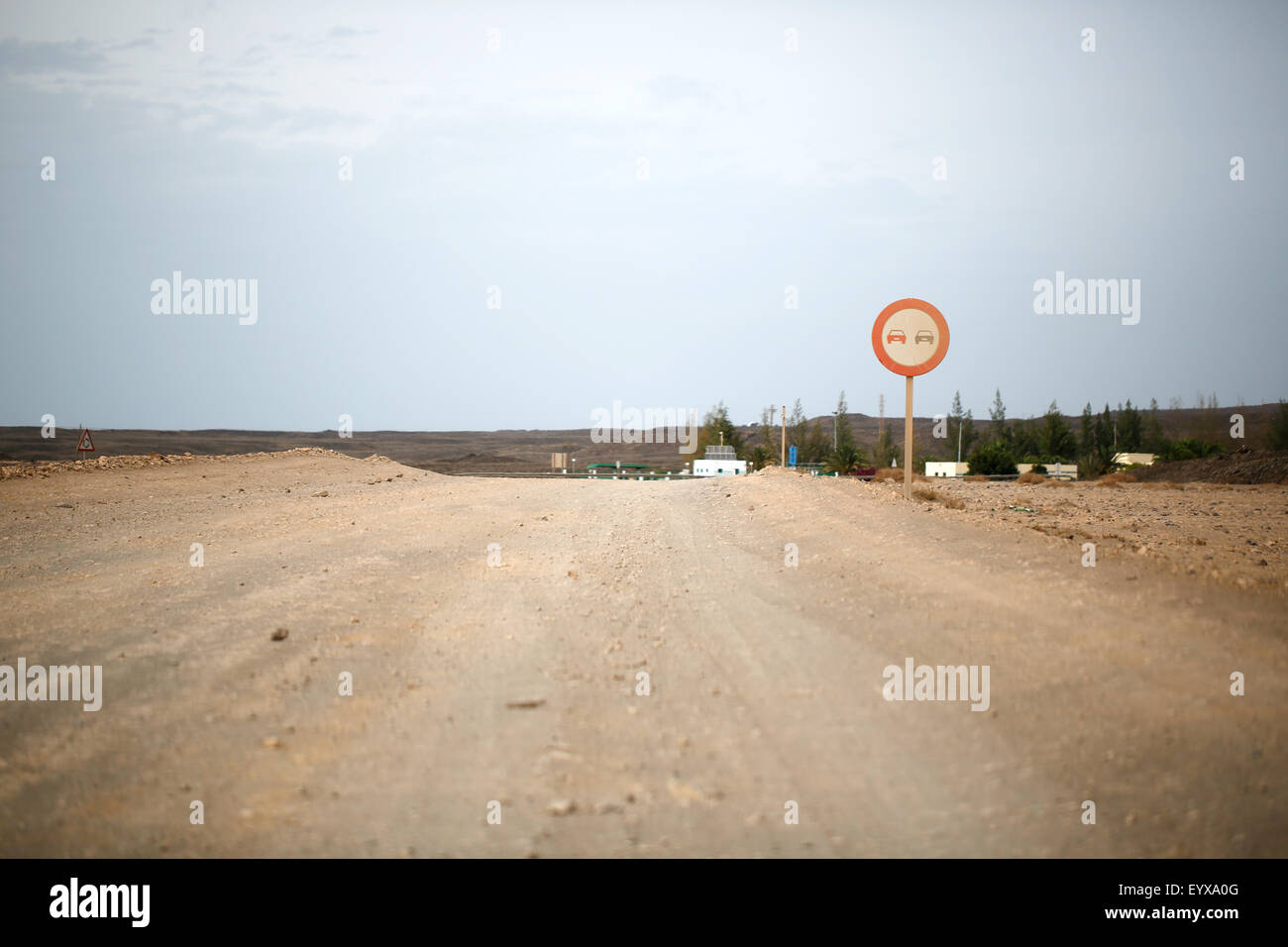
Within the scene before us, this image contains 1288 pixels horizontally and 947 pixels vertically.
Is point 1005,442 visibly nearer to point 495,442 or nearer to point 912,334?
point 912,334

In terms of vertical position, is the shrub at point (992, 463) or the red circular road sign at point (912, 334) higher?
the red circular road sign at point (912, 334)

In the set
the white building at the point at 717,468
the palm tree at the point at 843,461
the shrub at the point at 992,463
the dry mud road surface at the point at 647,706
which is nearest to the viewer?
the dry mud road surface at the point at 647,706

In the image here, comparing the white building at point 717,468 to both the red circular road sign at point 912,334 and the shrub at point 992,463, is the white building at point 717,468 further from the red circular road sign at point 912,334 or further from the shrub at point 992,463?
the red circular road sign at point 912,334

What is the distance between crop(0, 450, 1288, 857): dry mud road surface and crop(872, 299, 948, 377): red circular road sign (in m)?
5.30

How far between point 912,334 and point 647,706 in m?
12.2

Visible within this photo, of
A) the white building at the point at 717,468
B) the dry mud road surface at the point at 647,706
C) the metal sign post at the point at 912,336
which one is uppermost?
the metal sign post at the point at 912,336

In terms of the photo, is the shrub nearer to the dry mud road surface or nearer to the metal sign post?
the metal sign post

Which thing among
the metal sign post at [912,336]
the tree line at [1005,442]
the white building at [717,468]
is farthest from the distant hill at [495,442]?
the metal sign post at [912,336]

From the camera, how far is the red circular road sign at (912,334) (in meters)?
15.5

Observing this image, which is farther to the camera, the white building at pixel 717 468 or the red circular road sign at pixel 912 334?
the white building at pixel 717 468

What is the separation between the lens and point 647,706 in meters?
5.11

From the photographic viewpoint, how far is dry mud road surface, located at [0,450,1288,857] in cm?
361

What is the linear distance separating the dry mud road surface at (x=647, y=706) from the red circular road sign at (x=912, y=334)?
5.30m
